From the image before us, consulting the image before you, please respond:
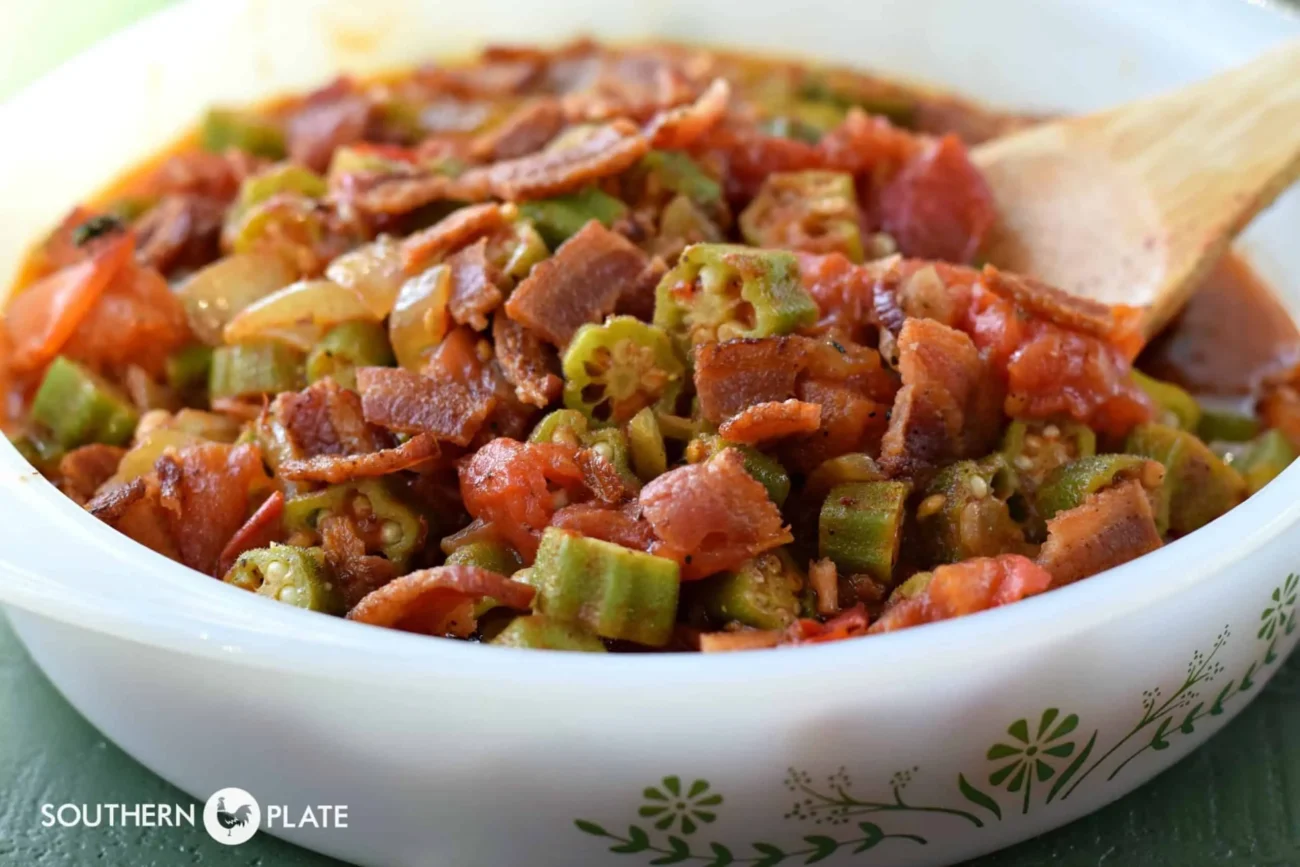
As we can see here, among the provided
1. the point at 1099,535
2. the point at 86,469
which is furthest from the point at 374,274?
the point at 1099,535

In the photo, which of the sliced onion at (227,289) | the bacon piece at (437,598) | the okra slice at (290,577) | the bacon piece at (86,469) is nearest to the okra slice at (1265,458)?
the bacon piece at (437,598)

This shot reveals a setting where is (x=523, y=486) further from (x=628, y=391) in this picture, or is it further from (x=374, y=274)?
(x=374, y=274)

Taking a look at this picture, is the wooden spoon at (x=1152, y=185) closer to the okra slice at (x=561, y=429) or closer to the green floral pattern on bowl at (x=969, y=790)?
the green floral pattern on bowl at (x=969, y=790)

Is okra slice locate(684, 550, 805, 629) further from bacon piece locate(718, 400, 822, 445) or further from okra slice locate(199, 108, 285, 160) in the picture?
okra slice locate(199, 108, 285, 160)

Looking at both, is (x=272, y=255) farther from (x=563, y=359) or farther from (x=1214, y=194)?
(x=1214, y=194)

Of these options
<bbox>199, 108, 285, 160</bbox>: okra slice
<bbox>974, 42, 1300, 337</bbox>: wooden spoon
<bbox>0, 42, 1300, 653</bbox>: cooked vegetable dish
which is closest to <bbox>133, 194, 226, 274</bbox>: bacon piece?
Result: <bbox>0, 42, 1300, 653</bbox>: cooked vegetable dish
